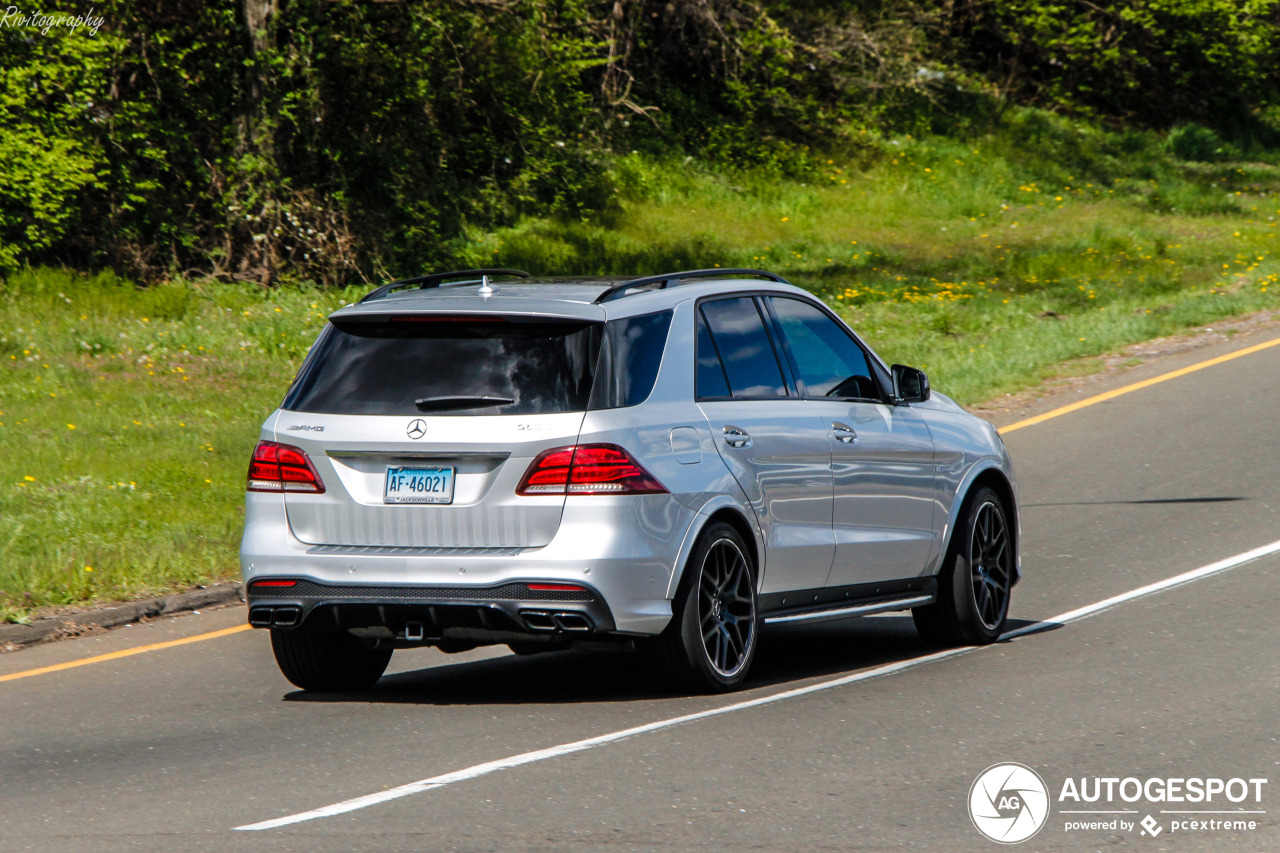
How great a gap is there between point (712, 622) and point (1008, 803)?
1955 millimetres

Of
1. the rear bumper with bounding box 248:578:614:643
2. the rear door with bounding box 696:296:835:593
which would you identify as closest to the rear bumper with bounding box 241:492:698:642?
the rear bumper with bounding box 248:578:614:643

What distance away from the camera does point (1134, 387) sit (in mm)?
17016

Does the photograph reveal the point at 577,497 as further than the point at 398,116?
No

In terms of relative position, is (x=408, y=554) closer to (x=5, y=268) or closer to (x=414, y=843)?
(x=414, y=843)

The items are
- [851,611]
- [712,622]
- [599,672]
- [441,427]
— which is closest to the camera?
[441,427]

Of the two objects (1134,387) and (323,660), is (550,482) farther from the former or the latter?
(1134,387)

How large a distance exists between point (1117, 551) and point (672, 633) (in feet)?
15.8

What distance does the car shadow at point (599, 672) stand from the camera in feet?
24.6

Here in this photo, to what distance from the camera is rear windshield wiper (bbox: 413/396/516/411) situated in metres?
6.79

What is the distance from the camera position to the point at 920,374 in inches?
329

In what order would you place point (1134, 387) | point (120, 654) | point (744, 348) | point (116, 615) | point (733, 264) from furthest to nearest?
→ point (733, 264)
point (1134, 387)
point (116, 615)
point (120, 654)
point (744, 348)

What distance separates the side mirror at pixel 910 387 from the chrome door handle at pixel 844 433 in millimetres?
460

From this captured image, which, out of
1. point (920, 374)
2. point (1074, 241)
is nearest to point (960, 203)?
point (1074, 241)

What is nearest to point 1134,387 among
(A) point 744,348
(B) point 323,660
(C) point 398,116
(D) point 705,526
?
(A) point 744,348
